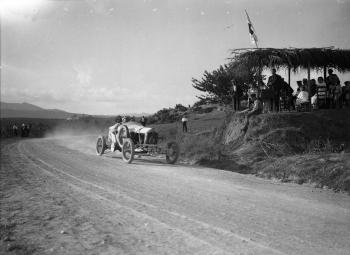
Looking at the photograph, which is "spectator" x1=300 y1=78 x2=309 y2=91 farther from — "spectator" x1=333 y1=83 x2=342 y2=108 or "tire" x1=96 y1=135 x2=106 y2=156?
"tire" x1=96 y1=135 x2=106 y2=156

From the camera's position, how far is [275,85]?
16016 millimetres

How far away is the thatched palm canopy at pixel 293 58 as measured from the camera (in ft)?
52.4

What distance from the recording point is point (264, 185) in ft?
31.2

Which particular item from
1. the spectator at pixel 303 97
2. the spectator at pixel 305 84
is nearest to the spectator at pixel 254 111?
the spectator at pixel 303 97

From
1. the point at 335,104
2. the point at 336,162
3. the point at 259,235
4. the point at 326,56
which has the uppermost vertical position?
the point at 326,56

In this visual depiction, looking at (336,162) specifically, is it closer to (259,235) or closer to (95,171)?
(259,235)

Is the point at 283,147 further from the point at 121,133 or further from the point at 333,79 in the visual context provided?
the point at 121,133

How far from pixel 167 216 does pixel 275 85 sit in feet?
36.7

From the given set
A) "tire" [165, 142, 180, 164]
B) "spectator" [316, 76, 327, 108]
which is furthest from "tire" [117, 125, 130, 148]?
"spectator" [316, 76, 327, 108]

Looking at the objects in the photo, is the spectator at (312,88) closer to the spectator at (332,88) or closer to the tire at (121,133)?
the spectator at (332,88)

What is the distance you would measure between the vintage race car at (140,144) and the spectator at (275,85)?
4.83 meters

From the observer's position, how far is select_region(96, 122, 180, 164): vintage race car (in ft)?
47.9

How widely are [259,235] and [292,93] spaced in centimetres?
1324

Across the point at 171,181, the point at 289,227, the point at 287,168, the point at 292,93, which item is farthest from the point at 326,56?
the point at 289,227
